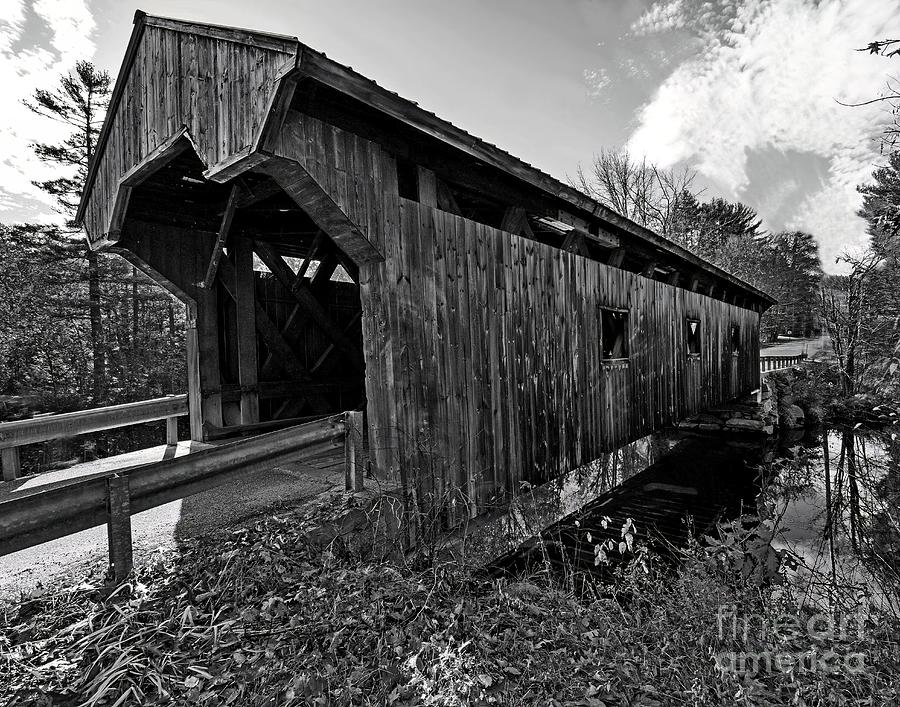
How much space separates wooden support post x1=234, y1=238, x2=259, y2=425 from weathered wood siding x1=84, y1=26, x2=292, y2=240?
1644mm

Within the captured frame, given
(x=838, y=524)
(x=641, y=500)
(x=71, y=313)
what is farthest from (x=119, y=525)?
(x=71, y=313)

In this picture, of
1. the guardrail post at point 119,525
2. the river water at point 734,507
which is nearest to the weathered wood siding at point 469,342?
the river water at point 734,507

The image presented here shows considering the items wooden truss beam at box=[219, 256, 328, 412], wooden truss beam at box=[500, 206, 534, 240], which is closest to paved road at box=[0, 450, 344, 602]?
wooden truss beam at box=[219, 256, 328, 412]

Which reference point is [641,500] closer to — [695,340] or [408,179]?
[408,179]

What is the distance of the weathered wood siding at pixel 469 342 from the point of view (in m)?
3.69

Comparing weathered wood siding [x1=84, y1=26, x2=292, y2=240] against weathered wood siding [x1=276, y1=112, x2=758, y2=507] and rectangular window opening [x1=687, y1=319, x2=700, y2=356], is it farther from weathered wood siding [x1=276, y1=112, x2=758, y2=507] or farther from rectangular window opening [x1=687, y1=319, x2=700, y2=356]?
rectangular window opening [x1=687, y1=319, x2=700, y2=356]

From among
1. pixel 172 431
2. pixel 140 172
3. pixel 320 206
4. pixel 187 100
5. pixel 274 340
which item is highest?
pixel 187 100

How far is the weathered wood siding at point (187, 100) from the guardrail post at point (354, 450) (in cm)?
192

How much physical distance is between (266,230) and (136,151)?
2185 millimetres

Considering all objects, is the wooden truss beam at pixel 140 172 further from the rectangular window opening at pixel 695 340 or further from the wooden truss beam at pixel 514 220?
the rectangular window opening at pixel 695 340

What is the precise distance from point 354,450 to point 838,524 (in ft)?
19.5

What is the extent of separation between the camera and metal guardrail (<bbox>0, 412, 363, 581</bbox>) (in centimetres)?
196

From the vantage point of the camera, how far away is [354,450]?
11.4 feet

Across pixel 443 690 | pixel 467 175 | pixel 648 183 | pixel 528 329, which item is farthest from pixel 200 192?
pixel 648 183
